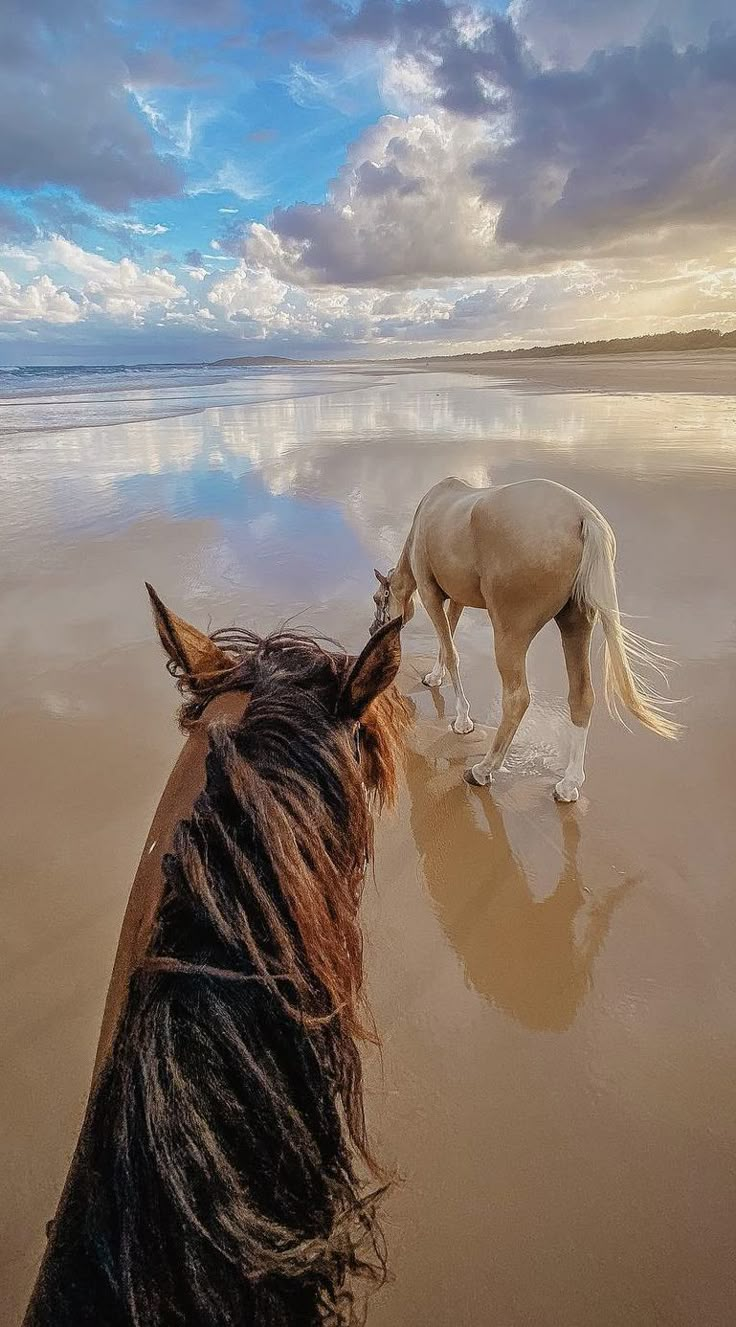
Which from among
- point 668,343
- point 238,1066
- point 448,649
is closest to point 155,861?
point 238,1066

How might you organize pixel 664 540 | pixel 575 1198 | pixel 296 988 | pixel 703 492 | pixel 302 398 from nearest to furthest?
1. pixel 296 988
2. pixel 575 1198
3. pixel 664 540
4. pixel 703 492
5. pixel 302 398

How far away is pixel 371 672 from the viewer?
1070 mm

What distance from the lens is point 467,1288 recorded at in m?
1.49

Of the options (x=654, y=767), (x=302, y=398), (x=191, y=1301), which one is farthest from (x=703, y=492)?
(x=302, y=398)

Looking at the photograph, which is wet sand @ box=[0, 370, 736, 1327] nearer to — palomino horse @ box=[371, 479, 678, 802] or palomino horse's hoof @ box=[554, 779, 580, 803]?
palomino horse's hoof @ box=[554, 779, 580, 803]

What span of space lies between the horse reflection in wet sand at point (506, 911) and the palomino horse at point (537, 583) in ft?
1.02

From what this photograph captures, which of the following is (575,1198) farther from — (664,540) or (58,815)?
(664,540)

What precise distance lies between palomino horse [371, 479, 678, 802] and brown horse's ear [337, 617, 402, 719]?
2041mm

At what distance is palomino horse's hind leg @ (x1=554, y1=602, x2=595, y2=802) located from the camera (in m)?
3.10

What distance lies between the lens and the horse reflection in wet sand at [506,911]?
221 centimetres

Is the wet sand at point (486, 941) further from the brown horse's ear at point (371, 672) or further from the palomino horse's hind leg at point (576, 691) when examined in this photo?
the brown horse's ear at point (371, 672)

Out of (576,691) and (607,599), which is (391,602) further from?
(607,599)

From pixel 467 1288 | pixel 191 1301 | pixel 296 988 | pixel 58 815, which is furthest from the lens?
pixel 58 815

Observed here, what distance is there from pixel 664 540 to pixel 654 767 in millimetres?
3741
